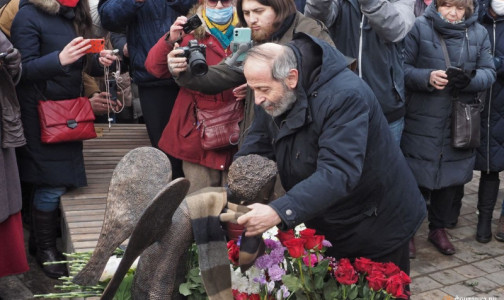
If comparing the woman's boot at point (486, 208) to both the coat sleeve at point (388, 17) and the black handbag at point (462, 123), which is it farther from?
the coat sleeve at point (388, 17)

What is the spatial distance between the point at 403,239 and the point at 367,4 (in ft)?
5.60

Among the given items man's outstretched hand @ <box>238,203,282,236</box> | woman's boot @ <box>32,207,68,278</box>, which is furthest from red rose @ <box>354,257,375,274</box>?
woman's boot @ <box>32,207,68,278</box>

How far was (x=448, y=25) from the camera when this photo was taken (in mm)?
4961

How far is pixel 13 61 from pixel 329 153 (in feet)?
7.65

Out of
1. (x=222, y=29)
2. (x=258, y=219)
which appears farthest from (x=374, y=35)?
(x=258, y=219)

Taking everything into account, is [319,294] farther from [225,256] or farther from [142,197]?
[142,197]

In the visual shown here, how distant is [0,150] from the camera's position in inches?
168

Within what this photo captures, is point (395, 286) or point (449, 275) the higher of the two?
point (395, 286)

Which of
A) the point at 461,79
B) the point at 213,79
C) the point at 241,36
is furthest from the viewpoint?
the point at 461,79

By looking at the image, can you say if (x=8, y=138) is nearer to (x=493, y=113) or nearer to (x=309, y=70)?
(x=309, y=70)

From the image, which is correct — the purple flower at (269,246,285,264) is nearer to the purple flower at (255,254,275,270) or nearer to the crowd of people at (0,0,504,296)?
the purple flower at (255,254,275,270)

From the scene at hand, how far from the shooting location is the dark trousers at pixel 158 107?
4.86 meters

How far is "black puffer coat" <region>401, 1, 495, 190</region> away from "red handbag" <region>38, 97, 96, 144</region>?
2.19 m

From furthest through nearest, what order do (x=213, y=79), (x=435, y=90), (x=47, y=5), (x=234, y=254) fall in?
(x=435, y=90)
(x=47, y=5)
(x=213, y=79)
(x=234, y=254)
